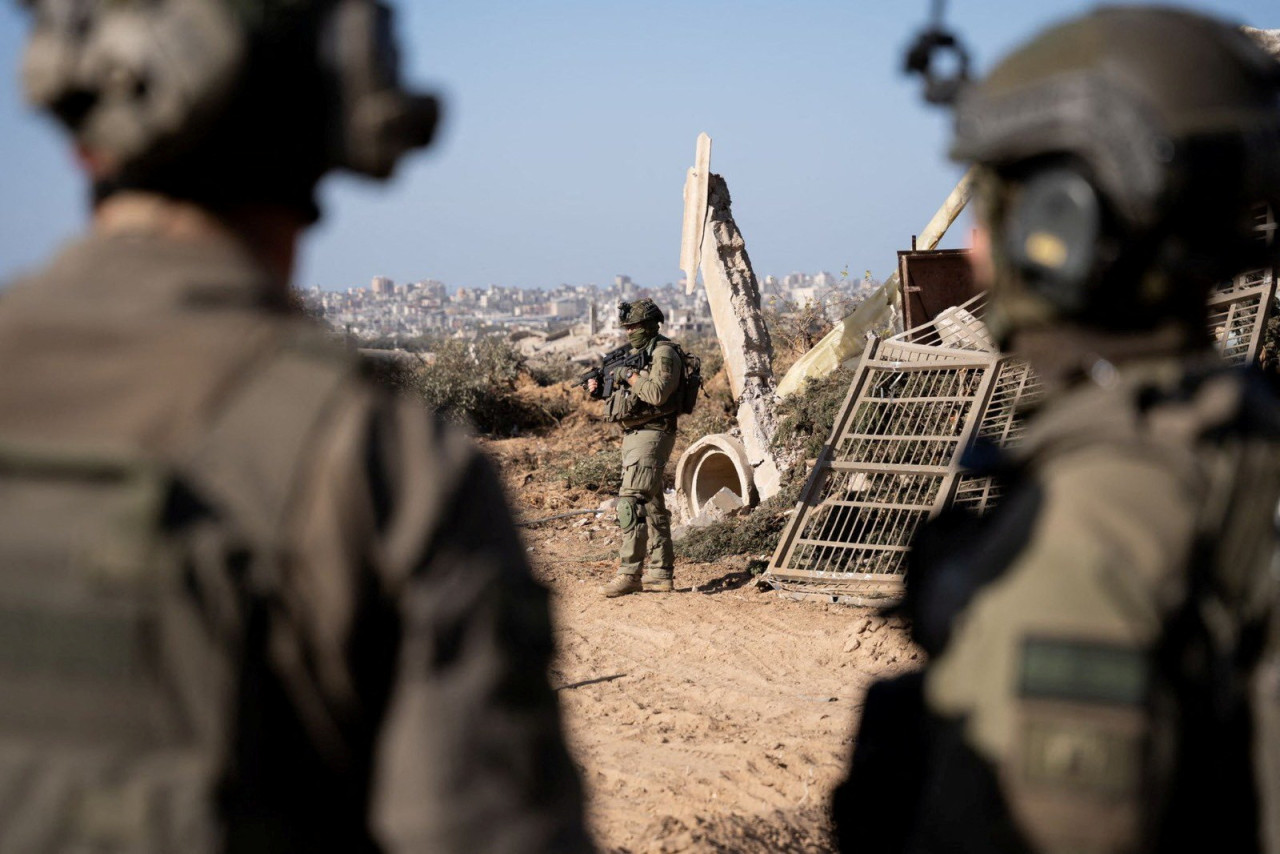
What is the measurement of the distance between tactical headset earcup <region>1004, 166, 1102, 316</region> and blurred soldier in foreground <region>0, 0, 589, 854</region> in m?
0.74

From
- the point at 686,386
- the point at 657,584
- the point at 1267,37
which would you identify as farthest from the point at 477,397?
the point at 1267,37

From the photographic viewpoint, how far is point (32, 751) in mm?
1056

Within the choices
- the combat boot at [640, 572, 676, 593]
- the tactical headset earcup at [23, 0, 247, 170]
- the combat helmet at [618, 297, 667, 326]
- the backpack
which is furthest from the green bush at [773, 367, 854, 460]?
the tactical headset earcup at [23, 0, 247, 170]

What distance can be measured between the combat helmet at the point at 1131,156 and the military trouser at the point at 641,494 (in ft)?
23.6

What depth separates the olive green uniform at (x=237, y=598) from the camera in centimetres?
103

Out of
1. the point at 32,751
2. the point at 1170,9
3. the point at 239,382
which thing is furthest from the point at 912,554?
the point at 32,751

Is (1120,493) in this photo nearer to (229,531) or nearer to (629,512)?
(229,531)

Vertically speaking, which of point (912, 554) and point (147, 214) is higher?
point (147, 214)

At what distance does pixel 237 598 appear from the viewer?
1044 millimetres

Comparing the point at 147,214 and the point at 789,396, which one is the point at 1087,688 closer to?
the point at 147,214

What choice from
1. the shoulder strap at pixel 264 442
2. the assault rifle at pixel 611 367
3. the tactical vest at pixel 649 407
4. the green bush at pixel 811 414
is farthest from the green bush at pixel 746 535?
the shoulder strap at pixel 264 442

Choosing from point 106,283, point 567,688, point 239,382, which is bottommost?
point 567,688

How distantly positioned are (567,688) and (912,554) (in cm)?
493

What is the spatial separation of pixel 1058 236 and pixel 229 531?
1013mm
